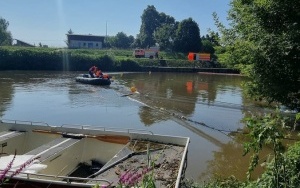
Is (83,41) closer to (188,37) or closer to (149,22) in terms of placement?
(149,22)

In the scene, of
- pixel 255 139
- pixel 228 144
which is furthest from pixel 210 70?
pixel 255 139

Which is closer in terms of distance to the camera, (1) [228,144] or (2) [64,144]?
(2) [64,144]

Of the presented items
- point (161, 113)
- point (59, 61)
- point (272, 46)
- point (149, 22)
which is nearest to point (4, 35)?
point (59, 61)

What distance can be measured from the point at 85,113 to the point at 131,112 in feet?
10.6

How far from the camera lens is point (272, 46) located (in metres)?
14.3

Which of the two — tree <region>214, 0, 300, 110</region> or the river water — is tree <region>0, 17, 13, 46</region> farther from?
tree <region>214, 0, 300, 110</region>

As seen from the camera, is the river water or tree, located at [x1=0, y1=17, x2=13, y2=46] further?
tree, located at [x1=0, y1=17, x2=13, y2=46]

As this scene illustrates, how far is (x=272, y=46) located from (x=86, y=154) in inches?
366

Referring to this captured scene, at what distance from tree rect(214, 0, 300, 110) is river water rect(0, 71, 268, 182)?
3.37 m

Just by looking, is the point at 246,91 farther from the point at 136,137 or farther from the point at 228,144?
the point at 136,137

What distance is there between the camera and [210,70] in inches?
2552

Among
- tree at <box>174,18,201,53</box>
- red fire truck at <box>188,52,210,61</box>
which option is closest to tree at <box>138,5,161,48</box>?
tree at <box>174,18,201,53</box>

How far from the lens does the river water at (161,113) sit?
14.0 meters

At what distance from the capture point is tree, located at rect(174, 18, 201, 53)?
7906 centimetres
